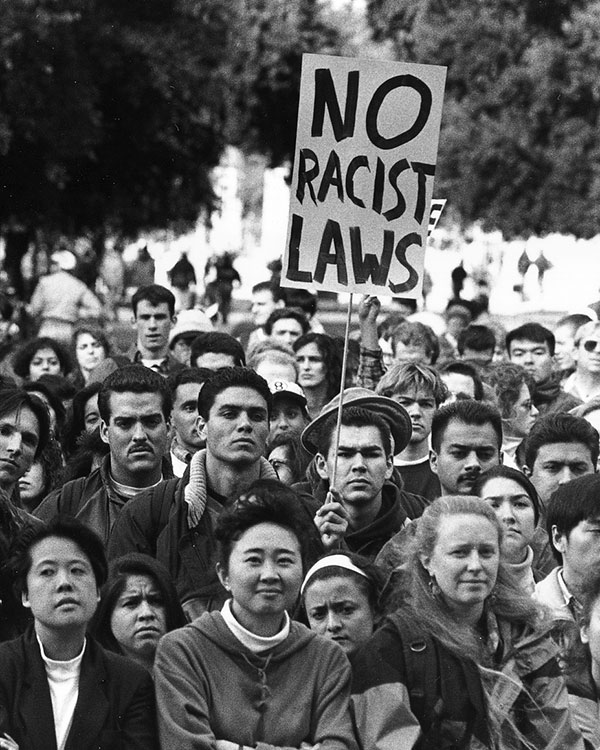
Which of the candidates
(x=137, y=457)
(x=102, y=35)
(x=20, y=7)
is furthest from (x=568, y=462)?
(x=102, y=35)

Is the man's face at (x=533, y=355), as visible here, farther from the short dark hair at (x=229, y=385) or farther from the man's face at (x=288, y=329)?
the short dark hair at (x=229, y=385)

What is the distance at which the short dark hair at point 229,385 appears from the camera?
7.67 meters

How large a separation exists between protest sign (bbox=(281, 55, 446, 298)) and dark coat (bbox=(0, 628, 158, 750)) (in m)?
2.44

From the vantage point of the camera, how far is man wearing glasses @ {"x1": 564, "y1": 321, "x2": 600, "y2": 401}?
36.8 ft

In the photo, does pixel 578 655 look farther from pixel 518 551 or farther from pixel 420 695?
pixel 518 551

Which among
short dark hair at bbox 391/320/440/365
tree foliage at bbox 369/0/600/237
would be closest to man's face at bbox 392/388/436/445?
short dark hair at bbox 391/320/440/365

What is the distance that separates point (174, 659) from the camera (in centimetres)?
570

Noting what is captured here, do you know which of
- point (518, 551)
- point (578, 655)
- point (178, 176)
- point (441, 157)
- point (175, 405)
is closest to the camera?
point (578, 655)

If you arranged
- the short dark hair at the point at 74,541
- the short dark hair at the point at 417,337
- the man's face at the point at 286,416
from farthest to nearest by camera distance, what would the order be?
1. the short dark hair at the point at 417,337
2. the man's face at the point at 286,416
3. the short dark hair at the point at 74,541

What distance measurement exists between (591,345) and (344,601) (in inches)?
201

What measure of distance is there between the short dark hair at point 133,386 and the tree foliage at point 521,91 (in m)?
33.9

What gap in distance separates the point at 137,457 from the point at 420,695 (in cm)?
251

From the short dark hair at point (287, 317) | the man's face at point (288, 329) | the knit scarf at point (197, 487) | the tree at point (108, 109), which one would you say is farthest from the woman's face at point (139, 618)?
the tree at point (108, 109)

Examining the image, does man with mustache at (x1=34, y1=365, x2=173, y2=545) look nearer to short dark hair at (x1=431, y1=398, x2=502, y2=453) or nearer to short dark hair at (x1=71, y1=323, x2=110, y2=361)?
short dark hair at (x1=431, y1=398, x2=502, y2=453)
